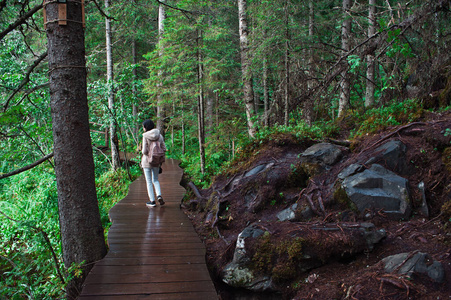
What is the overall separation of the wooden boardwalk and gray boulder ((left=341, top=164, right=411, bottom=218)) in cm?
294

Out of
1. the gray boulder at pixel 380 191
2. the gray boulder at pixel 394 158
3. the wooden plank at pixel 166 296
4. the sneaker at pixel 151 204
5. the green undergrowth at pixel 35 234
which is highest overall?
the gray boulder at pixel 394 158

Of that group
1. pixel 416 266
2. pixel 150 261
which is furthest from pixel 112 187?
pixel 416 266

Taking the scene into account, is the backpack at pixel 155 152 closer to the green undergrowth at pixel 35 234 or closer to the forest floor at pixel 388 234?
the forest floor at pixel 388 234

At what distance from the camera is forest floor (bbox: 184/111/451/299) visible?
337cm

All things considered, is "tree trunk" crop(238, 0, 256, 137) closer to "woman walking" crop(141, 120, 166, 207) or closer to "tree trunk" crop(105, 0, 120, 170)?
"woman walking" crop(141, 120, 166, 207)

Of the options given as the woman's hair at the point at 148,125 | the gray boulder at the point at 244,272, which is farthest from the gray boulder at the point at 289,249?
the woman's hair at the point at 148,125

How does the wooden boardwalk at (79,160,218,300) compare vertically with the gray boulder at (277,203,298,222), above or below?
below

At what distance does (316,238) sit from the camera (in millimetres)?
4453

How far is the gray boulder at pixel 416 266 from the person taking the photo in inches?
127

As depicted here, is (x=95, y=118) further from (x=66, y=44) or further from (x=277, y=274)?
(x=277, y=274)

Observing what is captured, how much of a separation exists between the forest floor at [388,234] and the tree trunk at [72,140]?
2.31 metres

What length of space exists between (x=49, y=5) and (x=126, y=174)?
9538mm

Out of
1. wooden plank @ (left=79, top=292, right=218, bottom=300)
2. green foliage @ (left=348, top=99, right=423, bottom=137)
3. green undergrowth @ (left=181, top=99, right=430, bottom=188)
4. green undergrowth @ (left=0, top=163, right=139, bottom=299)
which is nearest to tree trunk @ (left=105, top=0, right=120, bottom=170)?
green undergrowth @ (left=0, top=163, right=139, bottom=299)

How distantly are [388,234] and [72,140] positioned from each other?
4.97 metres
